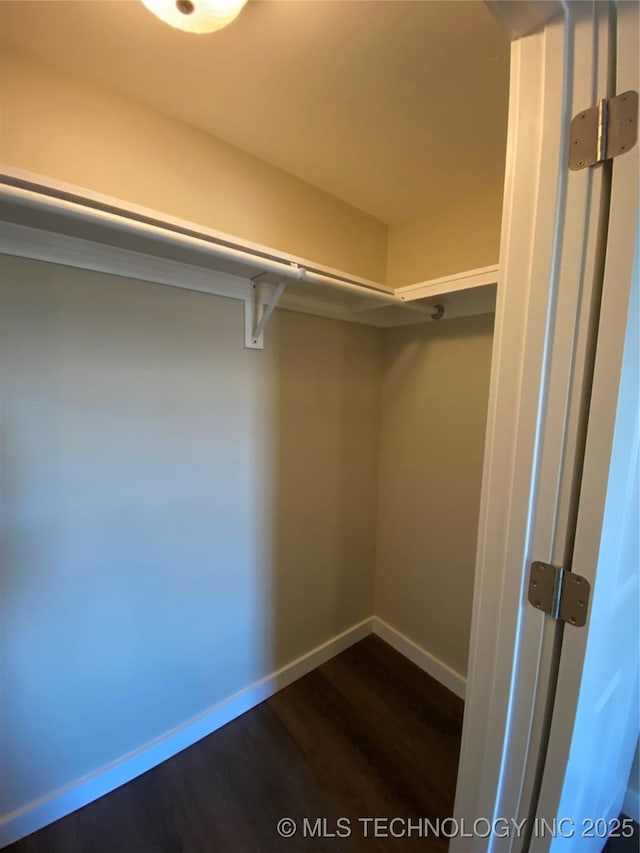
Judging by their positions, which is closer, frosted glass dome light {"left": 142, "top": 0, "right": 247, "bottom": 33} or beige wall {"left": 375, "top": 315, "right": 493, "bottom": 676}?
frosted glass dome light {"left": 142, "top": 0, "right": 247, "bottom": 33}

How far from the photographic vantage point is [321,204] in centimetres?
175

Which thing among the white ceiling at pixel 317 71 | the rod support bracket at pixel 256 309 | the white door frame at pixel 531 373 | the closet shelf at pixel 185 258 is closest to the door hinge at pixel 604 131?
the white door frame at pixel 531 373

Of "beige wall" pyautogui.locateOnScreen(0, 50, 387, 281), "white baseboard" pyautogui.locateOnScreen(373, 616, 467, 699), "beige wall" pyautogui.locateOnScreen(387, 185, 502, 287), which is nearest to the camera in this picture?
"beige wall" pyautogui.locateOnScreen(0, 50, 387, 281)

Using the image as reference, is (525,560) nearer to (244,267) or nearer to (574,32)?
(574,32)

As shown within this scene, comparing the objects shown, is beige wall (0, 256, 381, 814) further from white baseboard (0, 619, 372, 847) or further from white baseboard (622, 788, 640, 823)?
white baseboard (622, 788, 640, 823)

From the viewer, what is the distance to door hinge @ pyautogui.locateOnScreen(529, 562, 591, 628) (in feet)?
2.21

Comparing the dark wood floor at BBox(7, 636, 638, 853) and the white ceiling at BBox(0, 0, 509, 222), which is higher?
the white ceiling at BBox(0, 0, 509, 222)

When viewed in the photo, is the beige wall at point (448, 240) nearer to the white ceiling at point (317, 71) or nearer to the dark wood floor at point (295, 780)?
the white ceiling at point (317, 71)

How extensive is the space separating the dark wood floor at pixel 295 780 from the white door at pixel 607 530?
0.74 meters

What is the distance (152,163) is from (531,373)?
1.38 meters

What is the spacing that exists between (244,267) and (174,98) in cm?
55

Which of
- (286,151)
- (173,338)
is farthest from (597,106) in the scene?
(173,338)

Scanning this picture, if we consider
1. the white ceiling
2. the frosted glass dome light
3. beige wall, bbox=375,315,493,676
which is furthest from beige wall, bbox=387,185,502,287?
the frosted glass dome light

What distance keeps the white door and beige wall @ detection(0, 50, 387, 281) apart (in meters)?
1.22
